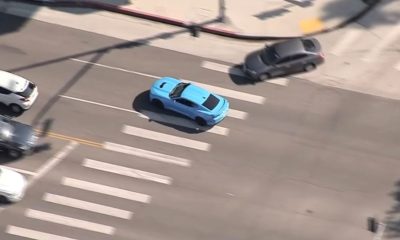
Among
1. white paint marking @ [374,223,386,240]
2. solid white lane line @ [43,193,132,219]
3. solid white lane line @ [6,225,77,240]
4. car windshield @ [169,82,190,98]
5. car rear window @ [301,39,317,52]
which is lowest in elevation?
white paint marking @ [374,223,386,240]

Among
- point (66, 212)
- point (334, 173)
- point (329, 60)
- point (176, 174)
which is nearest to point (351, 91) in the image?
point (329, 60)

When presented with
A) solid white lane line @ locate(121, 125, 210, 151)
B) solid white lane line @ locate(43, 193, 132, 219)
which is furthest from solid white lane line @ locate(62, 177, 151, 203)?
solid white lane line @ locate(121, 125, 210, 151)

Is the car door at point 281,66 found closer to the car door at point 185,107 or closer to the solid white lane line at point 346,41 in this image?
the solid white lane line at point 346,41

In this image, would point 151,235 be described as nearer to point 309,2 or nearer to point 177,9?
point 177,9

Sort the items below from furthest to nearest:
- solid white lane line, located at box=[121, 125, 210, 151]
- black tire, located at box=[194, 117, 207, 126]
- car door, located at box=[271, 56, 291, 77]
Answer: car door, located at box=[271, 56, 291, 77]
black tire, located at box=[194, 117, 207, 126]
solid white lane line, located at box=[121, 125, 210, 151]

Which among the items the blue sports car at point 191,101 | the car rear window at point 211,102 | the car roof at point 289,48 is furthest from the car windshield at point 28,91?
the car roof at point 289,48

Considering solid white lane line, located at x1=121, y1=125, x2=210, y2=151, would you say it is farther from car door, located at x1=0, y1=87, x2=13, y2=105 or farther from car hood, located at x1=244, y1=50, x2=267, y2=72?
car door, located at x1=0, y1=87, x2=13, y2=105
